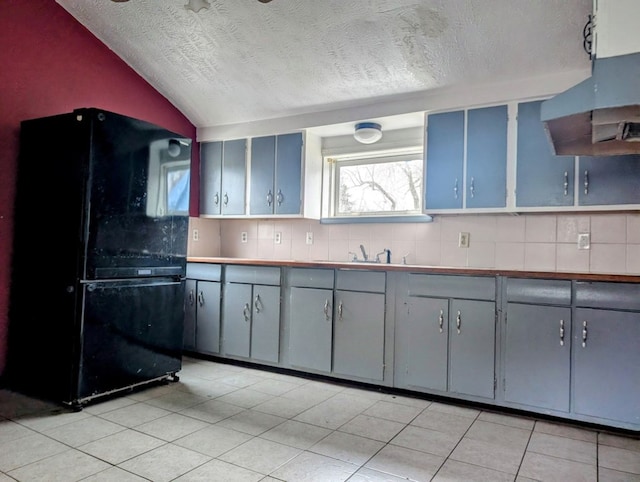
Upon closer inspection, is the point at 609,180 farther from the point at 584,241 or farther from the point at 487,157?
the point at 487,157

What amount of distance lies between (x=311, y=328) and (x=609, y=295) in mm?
1934

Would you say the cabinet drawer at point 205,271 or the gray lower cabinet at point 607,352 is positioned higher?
the cabinet drawer at point 205,271

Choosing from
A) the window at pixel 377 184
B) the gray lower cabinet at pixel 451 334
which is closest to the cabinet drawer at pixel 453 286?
the gray lower cabinet at pixel 451 334

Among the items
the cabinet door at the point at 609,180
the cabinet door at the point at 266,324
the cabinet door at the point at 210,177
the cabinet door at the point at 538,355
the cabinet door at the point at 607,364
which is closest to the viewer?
the cabinet door at the point at 607,364

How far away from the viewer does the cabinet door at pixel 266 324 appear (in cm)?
347

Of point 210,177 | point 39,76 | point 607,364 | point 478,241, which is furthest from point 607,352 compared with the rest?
point 39,76

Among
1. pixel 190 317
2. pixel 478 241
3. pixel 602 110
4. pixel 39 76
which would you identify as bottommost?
pixel 190 317

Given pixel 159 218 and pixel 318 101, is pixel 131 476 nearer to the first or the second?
pixel 159 218

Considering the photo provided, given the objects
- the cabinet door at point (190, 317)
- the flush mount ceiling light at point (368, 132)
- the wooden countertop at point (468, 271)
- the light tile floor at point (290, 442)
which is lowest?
the light tile floor at point (290, 442)

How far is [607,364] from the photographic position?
2.43 m

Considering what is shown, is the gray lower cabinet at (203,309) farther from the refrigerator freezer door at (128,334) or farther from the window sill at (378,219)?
the window sill at (378,219)

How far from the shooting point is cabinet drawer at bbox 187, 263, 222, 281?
148 inches

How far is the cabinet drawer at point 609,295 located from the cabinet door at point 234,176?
9.41 ft

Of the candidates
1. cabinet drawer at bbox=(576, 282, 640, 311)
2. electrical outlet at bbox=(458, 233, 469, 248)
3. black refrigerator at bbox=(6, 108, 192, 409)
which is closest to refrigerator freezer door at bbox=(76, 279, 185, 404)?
black refrigerator at bbox=(6, 108, 192, 409)
